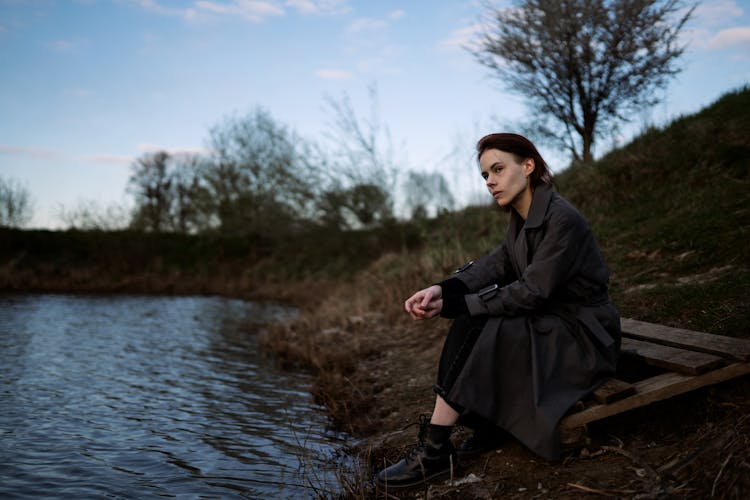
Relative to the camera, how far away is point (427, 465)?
281 cm

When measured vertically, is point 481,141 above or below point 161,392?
above

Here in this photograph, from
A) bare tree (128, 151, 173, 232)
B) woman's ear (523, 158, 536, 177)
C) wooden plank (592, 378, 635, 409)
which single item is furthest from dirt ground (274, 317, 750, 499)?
bare tree (128, 151, 173, 232)

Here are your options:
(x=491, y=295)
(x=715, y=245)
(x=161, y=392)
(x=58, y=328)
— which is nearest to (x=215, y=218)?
(x=58, y=328)

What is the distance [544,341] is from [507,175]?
90 cm

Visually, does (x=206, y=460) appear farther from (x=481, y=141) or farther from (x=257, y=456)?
(x=481, y=141)

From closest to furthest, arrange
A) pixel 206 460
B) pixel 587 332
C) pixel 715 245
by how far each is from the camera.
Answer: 1. pixel 587 332
2. pixel 206 460
3. pixel 715 245

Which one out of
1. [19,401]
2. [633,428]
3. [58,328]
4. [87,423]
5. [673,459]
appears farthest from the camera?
[58,328]

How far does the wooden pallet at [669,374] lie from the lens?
8.34 feet

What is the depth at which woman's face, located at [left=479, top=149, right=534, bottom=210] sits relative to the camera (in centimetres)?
293

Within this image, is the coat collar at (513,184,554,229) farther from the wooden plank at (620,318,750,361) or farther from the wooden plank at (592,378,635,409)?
the wooden plank at (620,318,750,361)

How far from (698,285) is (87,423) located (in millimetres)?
5297

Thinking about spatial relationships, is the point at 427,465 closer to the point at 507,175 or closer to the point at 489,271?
the point at 489,271

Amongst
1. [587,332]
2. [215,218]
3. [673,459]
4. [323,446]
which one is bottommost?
[323,446]

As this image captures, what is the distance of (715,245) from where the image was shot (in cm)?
579
